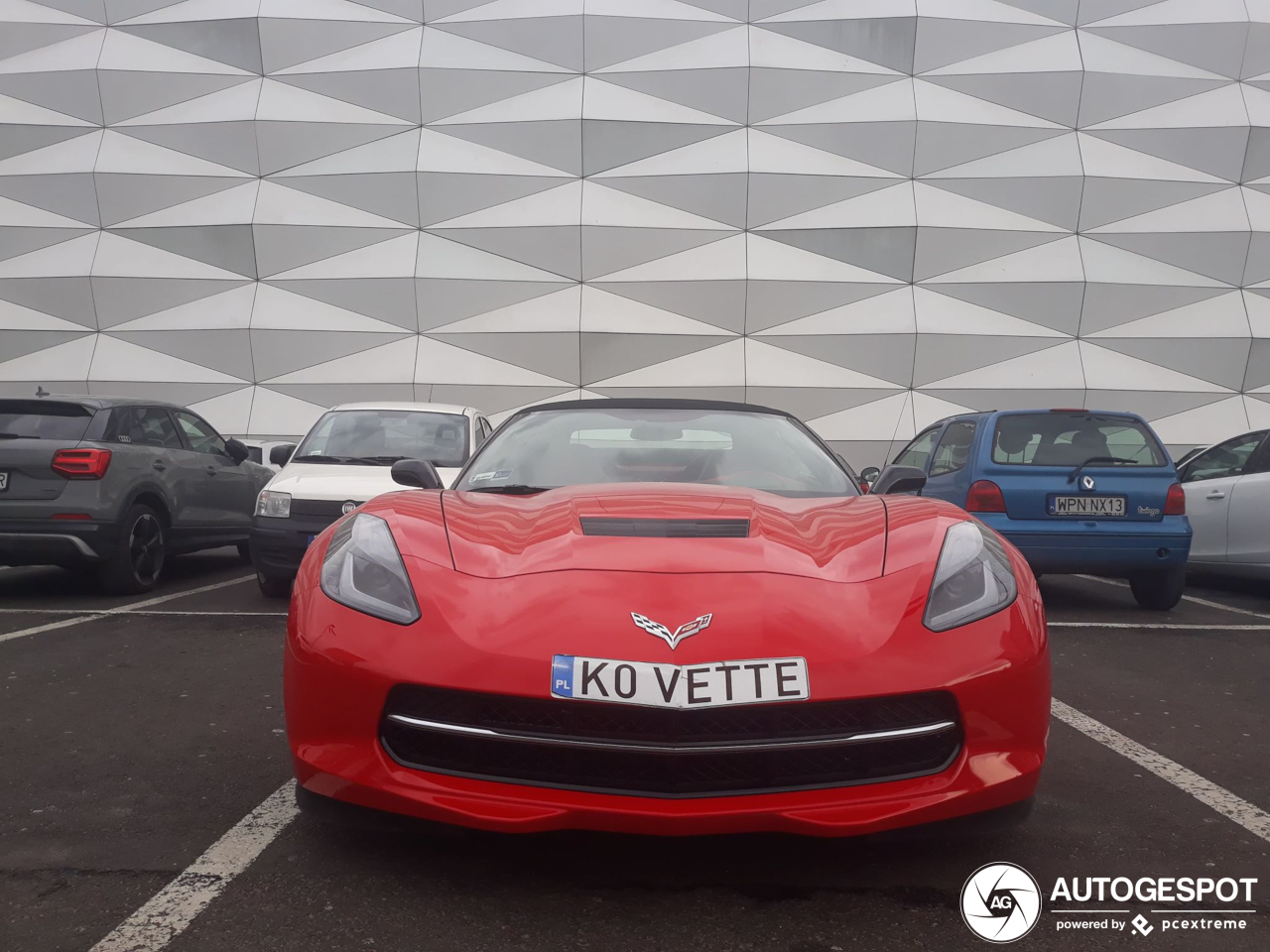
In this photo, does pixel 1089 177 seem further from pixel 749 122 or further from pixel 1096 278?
pixel 749 122

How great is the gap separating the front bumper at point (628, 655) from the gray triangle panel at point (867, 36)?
15284 mm

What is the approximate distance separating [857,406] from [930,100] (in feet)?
16.9

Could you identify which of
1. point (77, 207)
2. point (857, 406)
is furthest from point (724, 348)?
point (77, 207)

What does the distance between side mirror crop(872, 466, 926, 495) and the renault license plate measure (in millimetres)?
3456

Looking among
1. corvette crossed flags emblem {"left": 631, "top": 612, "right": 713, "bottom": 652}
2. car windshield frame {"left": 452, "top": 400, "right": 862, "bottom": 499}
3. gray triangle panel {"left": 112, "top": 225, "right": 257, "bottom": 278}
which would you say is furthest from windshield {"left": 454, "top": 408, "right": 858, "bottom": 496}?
gray triangle panel {"left": 112, "top": 225, "right": 257, "bottom": 278}

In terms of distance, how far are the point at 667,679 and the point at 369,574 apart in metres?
0.84

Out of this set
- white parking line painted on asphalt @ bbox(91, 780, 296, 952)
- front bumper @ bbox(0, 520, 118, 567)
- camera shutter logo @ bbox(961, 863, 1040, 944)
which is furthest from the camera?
front bumper @ bbox(0, 520, 118, 567)

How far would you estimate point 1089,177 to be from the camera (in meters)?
15.1

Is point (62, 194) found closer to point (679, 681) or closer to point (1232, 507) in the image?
point (1232, 507)

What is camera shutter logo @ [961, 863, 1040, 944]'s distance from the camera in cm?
201

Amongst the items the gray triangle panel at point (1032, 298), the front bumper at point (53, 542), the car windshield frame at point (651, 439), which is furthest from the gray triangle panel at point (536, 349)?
the car windshield frame at point (651, 439)

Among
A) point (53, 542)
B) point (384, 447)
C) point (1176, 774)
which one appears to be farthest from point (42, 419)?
point (1176, 774)

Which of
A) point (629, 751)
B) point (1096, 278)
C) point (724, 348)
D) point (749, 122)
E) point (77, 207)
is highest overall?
point (749, 122)

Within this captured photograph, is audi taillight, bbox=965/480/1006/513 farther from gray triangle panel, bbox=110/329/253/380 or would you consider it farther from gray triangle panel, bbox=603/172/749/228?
gray triangle panel, bbox=110/329/253/380
